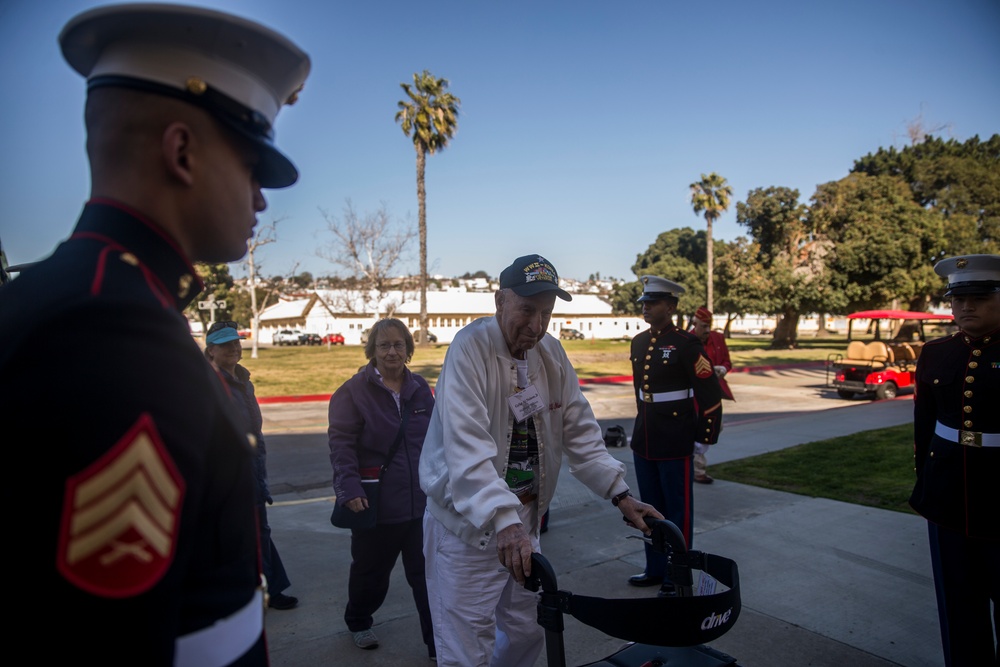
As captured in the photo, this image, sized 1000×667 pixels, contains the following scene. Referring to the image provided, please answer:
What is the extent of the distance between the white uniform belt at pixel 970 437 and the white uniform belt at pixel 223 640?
3.52 meters

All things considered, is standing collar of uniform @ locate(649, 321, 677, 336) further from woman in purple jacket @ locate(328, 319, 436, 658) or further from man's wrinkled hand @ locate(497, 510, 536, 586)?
man's wrinkled hand @ locate(497, 510, 536, 586)

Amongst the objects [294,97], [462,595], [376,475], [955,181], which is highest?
[955,181]

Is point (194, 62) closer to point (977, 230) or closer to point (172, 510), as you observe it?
point (172, 510)

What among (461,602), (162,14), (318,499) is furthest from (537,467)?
(318,499)

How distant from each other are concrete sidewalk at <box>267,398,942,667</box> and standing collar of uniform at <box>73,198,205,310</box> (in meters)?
3.29

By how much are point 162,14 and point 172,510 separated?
2.64ft

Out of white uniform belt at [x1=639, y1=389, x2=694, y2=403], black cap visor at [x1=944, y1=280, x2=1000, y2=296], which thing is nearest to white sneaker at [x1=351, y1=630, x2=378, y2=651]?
white uniform belt at [x1=639, y1=389, x2=694, y2=403]

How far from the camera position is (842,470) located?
27.0 ft

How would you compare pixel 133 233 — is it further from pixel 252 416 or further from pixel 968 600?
pixel 968 600

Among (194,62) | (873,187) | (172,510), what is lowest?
(172,510)

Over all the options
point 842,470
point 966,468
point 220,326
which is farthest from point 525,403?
point 842,470

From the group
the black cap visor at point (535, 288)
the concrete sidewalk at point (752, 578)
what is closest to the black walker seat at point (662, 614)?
the black cap visor at point (535, 288)

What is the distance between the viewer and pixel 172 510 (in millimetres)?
915

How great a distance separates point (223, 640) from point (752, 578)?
465 cm
